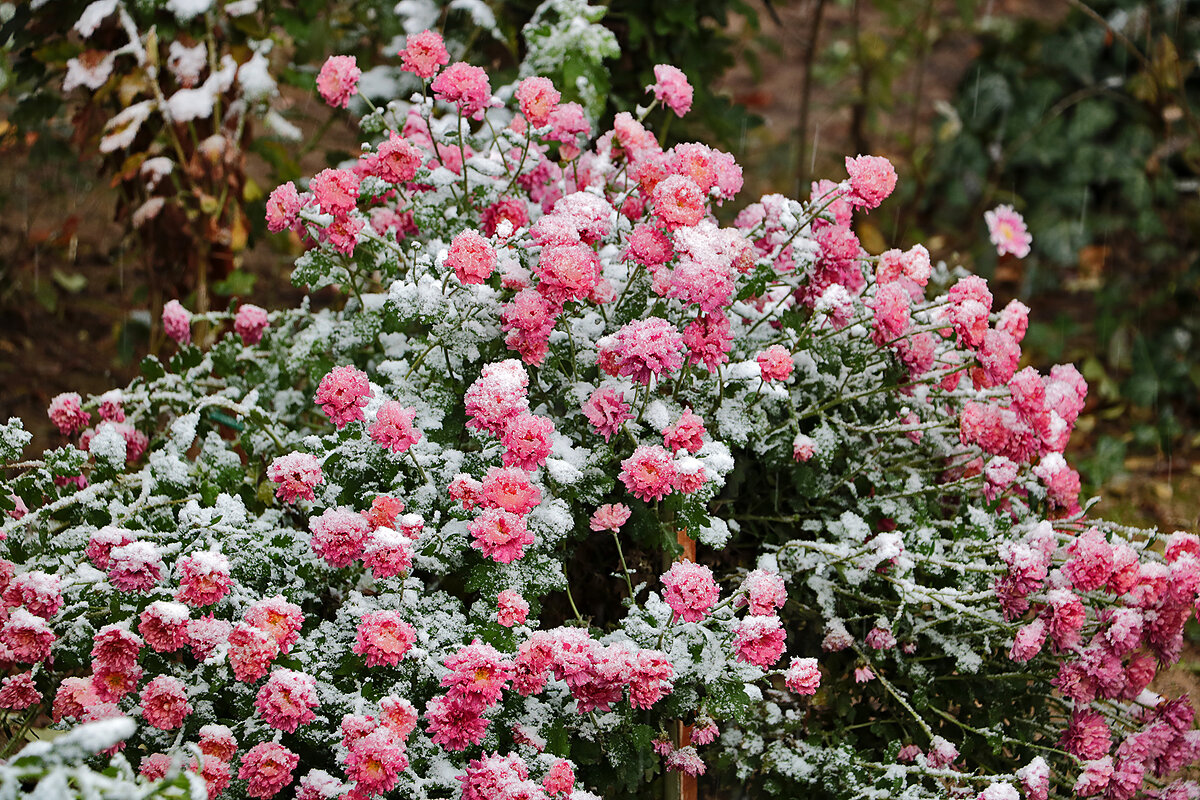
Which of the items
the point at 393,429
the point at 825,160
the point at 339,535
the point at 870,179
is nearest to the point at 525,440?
the point at 393,429

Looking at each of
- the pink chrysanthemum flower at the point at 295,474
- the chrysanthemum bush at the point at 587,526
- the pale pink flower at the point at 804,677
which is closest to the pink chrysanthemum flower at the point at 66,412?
the chrysanthemum bush at the point at 587,526

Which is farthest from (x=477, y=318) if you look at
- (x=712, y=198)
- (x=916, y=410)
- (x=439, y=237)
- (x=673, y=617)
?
(x=916, y=410)

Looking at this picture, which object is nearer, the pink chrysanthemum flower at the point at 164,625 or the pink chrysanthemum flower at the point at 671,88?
the pink chrysanthemum flower at the point at 164,625

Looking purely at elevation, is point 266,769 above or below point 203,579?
below

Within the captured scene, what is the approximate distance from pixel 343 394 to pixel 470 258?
0.29 meters

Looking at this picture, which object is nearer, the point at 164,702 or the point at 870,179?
the point at 164,702

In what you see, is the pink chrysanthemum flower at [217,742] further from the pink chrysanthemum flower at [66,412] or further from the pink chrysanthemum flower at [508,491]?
the pink chrysanthemum flower at [66,412]

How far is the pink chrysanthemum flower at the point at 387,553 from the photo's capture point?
1.58 metres

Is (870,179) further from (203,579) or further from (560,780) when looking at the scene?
(203,579)

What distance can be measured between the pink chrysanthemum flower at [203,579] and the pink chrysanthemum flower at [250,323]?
0.80 m

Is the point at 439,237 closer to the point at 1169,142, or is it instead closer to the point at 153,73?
the point at 153,73

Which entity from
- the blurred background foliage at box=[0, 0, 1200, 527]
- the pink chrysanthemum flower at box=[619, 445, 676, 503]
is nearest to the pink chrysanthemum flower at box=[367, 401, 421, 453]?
the pink chrysanthemum flower at box=[619, 445, 676, 503]

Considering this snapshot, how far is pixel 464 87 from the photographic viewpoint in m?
1.89

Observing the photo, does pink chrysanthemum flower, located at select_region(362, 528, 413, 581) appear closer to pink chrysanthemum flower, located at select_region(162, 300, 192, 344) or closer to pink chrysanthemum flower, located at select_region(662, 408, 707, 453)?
pink chrysanthemum flower, located at select_region(662, 408, 707, 453)
